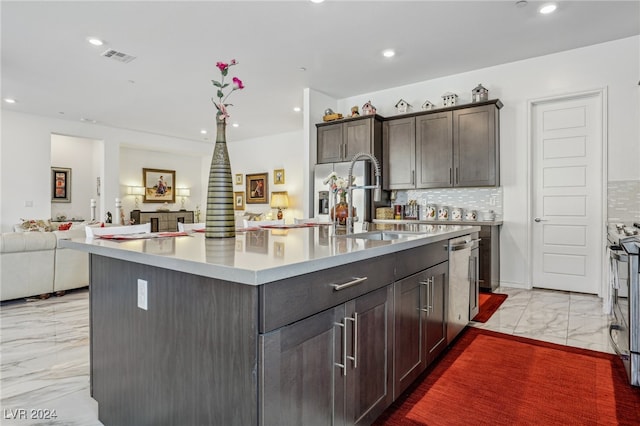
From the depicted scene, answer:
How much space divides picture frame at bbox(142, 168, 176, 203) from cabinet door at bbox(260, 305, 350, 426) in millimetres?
9392

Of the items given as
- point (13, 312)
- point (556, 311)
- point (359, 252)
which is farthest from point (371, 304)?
point (13, 312)

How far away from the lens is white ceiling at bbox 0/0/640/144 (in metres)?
3.29

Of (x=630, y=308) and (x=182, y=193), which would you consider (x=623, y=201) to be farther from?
(x=182, y=193)

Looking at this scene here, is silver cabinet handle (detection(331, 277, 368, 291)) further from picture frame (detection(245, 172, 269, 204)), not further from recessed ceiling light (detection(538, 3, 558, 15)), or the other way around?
picture frame (detection(245, 172, 269, 204))

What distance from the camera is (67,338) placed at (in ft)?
9.46

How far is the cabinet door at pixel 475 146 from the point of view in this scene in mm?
4465

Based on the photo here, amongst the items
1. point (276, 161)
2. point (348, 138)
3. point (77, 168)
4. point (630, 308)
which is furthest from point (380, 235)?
point (77, 168)

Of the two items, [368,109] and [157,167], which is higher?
[368,109]

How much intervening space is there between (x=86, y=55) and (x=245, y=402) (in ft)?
15.9

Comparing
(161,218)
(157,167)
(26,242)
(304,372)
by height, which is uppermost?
(157,167)

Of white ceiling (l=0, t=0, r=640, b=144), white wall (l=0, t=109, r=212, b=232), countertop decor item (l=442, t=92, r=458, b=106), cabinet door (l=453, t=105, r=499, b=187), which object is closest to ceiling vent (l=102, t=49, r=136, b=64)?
white ceiling (l=0, t=0, r=640, b=144)

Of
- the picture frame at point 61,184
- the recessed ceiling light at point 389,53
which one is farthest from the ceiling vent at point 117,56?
the picture frame at point 61,184

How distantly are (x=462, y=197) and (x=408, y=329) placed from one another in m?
3.64

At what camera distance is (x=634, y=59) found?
12.8ft
